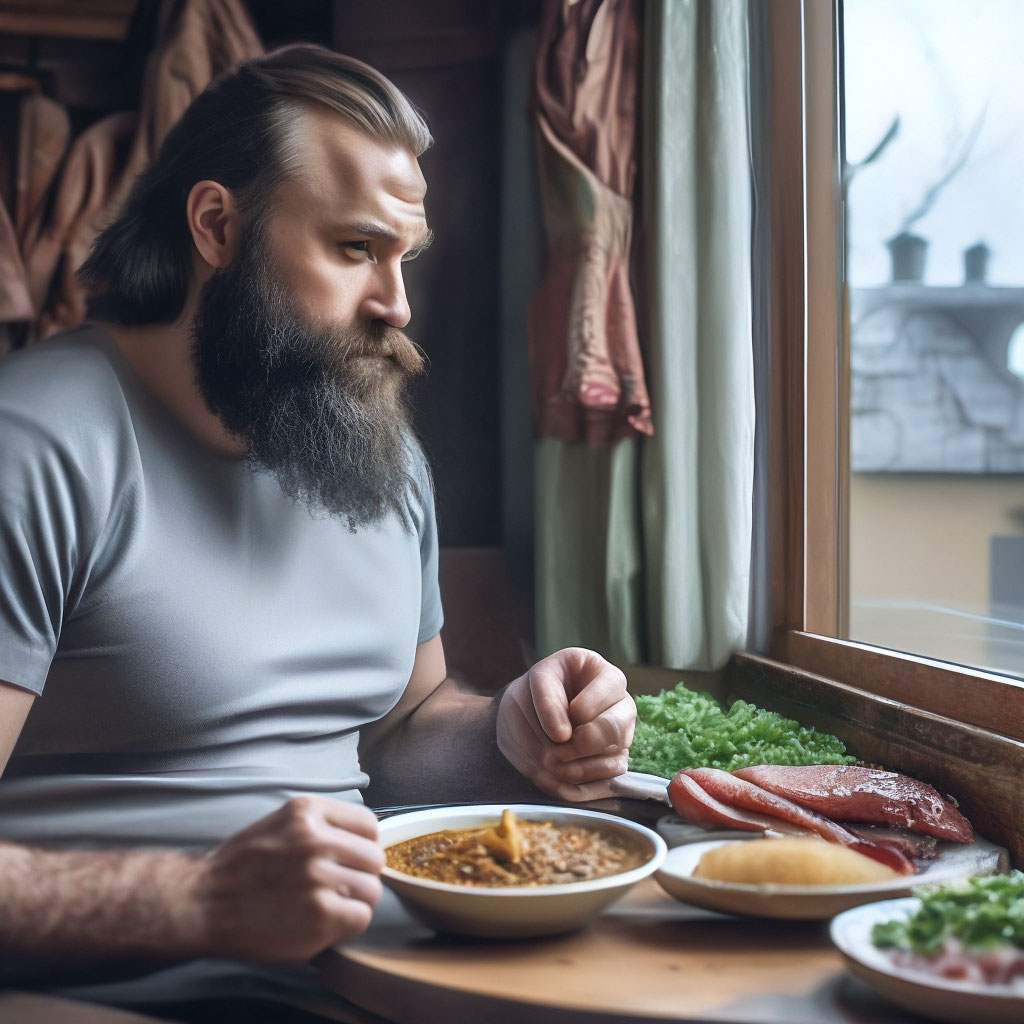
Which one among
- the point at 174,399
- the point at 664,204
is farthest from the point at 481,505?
the point at 174,399

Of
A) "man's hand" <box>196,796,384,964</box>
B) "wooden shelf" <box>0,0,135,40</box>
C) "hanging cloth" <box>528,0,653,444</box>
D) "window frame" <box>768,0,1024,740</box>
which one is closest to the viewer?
"man's hand" <box>196,796,384,964</box>

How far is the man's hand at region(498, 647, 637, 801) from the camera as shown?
1.04 meters

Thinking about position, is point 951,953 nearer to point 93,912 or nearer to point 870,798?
point 870,798

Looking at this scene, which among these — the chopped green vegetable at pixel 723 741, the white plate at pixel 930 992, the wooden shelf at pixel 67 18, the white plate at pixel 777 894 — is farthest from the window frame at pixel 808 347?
the wooden shelf at pixel 67 18

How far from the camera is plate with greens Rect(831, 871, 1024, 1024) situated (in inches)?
24.5

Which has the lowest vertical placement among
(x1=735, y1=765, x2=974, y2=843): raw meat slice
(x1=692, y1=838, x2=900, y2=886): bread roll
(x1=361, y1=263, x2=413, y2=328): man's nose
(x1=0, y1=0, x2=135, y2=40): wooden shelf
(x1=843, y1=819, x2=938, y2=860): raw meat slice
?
(x1=843, y1=819, x2=938, y2=860): raw meat slice

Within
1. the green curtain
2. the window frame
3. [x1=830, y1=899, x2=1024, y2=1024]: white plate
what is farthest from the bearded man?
the window frame

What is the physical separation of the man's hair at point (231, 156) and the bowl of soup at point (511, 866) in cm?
71

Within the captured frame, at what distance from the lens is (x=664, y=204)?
1.88m

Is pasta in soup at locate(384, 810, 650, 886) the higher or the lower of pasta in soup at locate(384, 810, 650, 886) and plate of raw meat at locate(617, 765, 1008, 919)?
the higher

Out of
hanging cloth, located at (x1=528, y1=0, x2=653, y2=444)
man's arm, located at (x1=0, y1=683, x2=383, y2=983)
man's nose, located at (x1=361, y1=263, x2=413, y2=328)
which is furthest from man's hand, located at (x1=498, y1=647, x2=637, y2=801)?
hanging cloth, located at (x1=528, y1=0, x2=653, y2=444)

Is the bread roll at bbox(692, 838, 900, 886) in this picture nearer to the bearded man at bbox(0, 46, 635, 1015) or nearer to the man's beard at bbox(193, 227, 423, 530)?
the bearded man at bbox(0, 46, 635, 1015)

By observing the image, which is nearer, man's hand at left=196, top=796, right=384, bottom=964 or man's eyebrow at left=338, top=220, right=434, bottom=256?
man's hand at left=196, top=796, right=384, bottom=964

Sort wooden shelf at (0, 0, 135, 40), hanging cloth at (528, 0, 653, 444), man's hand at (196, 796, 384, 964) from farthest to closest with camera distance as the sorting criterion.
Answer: wooden shelf at (0, 0, 135, 40) < hanging cloth at (528, 0, 653, 444) < man's hand at (196, 796, 384, 964)
